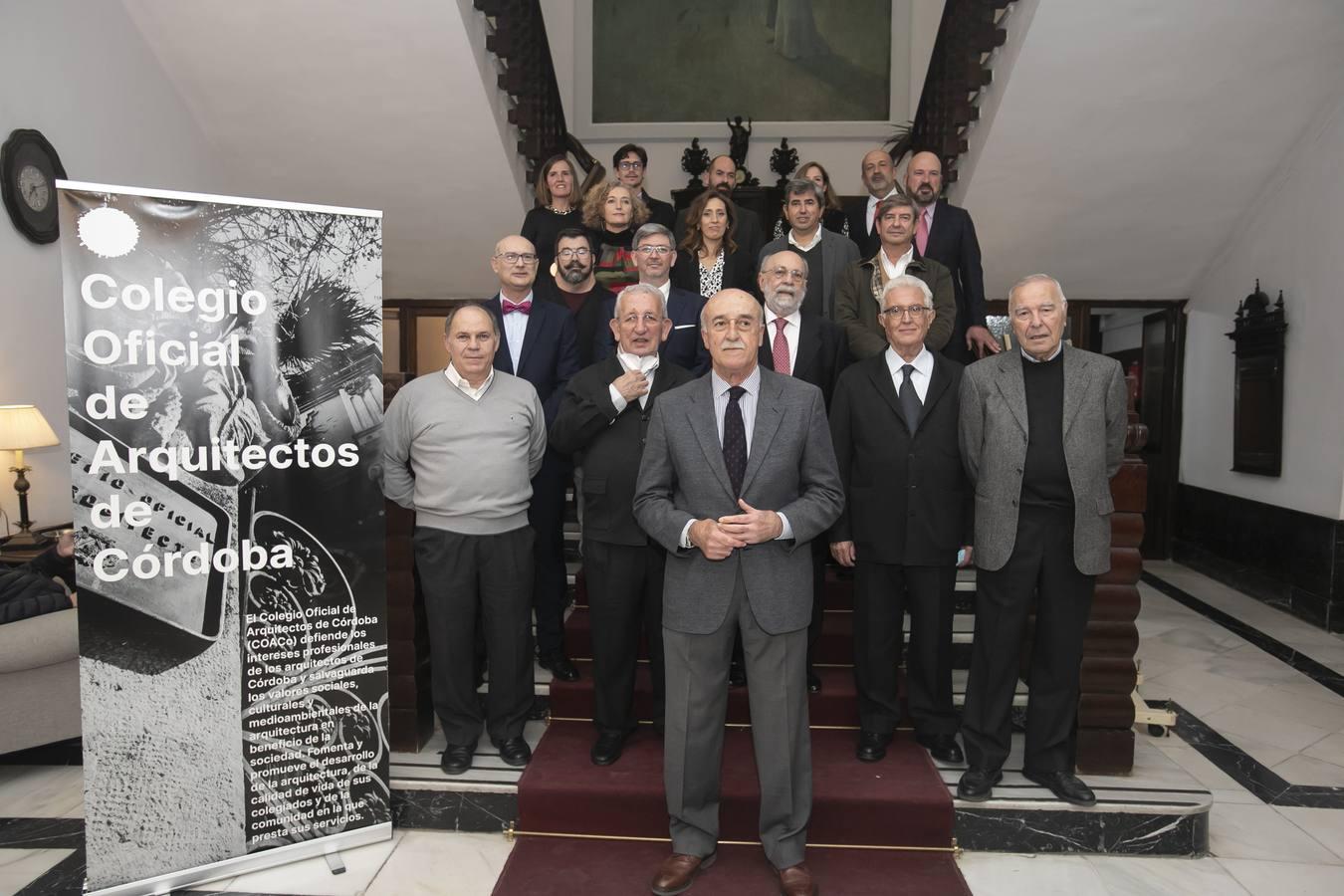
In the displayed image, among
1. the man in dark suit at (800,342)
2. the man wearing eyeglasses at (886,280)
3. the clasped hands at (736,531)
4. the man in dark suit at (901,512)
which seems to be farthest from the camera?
the man wearing eyeglasses at (886,280)

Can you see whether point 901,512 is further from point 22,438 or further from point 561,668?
point 22,438

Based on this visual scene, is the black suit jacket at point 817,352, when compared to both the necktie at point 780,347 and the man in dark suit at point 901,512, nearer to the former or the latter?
the necktie at point 780,347

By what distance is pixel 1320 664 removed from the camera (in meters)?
4.85

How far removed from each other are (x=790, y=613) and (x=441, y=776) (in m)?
1.48

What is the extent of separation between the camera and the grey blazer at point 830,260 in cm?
372

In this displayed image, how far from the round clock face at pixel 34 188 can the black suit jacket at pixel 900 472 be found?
442 centimetres

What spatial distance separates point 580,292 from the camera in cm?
380

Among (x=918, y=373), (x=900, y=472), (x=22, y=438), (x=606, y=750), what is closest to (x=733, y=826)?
(x=606, y=750)

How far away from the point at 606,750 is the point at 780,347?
1629 mm

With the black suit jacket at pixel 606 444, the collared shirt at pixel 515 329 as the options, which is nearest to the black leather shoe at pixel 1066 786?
the black suit jacket at pixel 606 444

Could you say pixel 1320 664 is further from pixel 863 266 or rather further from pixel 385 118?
pixel 385 118

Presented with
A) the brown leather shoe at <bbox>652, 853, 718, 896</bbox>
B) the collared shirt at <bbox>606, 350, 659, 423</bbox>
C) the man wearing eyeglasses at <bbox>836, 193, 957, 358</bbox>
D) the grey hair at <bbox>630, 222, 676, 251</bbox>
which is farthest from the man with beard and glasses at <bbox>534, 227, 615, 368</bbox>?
the brown leather shoe at <bbox>652, 853, 718, 896</bbox>

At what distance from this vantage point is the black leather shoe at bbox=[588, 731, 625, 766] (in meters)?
3.01

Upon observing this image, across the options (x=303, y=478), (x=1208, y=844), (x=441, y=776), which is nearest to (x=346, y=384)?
(x=303, y=478)
